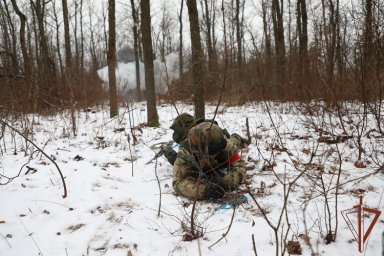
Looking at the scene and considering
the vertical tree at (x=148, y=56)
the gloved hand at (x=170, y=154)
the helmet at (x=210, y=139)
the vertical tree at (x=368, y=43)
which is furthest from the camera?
the vertical tree at (x=148, y=56)

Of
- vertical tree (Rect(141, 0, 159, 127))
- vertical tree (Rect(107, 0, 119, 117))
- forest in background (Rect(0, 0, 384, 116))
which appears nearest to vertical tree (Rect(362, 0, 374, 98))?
forest in background (Rect(0, 0, 384, 116))

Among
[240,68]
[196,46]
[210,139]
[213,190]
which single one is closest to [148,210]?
[213,190]

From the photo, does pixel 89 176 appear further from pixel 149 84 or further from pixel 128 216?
pixel 149 84

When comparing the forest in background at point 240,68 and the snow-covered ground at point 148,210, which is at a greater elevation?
the forest in background at point 240,68

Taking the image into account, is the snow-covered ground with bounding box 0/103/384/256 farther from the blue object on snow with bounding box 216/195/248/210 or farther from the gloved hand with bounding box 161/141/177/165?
the gloved hand with bounding box 161/141/177/165

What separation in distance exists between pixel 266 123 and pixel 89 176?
4072 mm

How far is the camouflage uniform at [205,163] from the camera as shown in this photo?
255 centimetres

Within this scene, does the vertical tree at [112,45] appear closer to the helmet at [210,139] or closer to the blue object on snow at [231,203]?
the helmet at [210,139]

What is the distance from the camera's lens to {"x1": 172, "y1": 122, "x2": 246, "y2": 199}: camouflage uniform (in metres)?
2.55

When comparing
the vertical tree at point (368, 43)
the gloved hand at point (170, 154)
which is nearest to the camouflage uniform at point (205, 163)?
the gloved hand at point (170, 154)

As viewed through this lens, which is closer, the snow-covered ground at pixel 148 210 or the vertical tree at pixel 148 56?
the snow-covered ground at pixel 148 210

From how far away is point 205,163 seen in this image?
9.12ft

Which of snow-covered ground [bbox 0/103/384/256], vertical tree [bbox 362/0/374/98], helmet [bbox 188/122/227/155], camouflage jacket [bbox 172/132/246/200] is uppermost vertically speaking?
vertical tree [bbox 362/0/374/98]

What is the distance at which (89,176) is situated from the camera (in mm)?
3328
